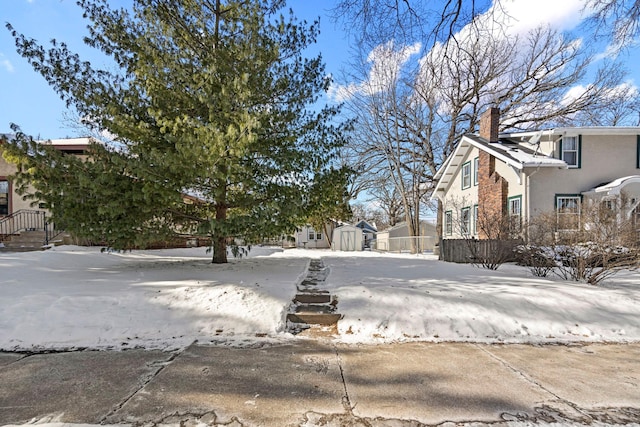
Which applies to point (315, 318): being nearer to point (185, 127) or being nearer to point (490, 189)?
point (185, 127)

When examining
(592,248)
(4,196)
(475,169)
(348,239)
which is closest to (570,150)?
(475,169)

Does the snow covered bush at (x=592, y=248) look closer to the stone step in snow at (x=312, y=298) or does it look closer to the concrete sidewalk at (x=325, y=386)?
the concrete sidewalk at (x=325, y=386)

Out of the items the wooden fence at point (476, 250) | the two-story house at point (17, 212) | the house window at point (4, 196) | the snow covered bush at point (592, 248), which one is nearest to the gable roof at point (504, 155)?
the wooden fence at point (476, 250)

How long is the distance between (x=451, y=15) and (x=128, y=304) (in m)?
6.74

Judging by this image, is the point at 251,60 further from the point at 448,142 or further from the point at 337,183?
the point at 448,142

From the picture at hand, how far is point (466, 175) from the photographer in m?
18.1

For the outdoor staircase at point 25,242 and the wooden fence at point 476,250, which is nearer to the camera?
the wooden fence at point 476,250

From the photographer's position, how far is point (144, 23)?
7.81 meters

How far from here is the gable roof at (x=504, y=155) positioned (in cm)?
1260

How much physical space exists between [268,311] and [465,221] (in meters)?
15.4

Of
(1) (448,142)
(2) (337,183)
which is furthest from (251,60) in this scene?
(1) (448,142)

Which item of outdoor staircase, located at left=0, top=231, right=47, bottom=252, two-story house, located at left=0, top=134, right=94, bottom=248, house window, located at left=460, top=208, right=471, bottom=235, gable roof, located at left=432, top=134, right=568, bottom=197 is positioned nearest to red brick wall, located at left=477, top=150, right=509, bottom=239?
gable roof, located at left=432, top=134, right=568, bottom=197

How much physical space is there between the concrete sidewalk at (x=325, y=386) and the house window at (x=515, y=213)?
7.51 metres

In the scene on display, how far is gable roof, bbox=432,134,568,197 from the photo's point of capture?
1260 centimetres
